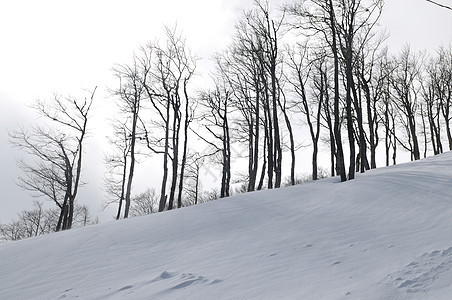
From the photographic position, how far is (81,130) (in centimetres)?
1712

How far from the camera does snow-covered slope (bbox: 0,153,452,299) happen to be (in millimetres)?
3209

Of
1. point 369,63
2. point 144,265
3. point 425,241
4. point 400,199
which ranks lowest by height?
point 144,265

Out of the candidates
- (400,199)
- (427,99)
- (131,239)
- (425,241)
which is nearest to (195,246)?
(131,239)

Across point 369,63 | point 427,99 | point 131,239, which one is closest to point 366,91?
point 369,63

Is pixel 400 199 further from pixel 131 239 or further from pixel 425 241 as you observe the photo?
pixel 131 239

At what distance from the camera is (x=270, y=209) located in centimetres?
674

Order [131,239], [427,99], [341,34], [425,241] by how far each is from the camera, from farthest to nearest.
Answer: [427,99] → [341,34] → [131,239] → [425,241]

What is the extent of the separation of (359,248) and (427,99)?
23.8 meters

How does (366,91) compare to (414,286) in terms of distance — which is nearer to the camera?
(414,286)

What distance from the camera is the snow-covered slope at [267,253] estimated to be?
126 inches

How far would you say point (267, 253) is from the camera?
14.0 feet

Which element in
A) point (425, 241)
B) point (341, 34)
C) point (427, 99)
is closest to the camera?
point (425, 241)

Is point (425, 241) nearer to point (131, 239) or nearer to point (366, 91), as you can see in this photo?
point (131, 239)

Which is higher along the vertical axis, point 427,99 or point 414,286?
point 427,99
